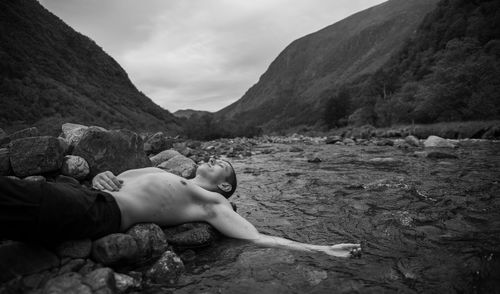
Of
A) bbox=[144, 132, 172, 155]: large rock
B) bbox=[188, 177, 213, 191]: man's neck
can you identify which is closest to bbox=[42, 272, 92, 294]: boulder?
bbox=[188, 177, 213, 191]: man's neck

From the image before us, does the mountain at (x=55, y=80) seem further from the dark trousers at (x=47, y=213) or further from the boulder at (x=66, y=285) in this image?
the boulder at (x=66, y=285)

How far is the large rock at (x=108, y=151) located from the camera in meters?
4.89

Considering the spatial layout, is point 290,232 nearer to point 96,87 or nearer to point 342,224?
point 342,224

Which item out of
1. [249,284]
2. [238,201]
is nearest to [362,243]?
[249,284]

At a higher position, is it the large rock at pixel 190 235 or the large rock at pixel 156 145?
the large rock at pixel 156 145

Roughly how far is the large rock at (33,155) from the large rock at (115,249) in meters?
2.35

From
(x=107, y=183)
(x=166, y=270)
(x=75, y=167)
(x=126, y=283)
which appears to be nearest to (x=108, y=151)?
(x=75, y=167)

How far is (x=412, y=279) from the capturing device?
2506mm

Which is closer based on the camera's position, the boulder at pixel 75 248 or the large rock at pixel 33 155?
the boulder at pixel 75 248

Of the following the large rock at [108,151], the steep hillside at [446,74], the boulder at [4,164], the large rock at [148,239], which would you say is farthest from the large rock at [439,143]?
the boulder at [4,164]

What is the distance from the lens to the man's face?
13.4 ft

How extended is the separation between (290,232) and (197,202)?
1504 millimetres

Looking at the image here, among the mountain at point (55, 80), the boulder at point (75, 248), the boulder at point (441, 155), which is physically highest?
the mountain at point (55, 80)

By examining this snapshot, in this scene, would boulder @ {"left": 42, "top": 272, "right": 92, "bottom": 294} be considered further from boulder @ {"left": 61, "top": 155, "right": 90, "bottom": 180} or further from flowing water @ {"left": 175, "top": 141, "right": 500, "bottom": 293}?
boulder @ {"left": 61, "top": 155, "right": 90, "bottom": 180}
